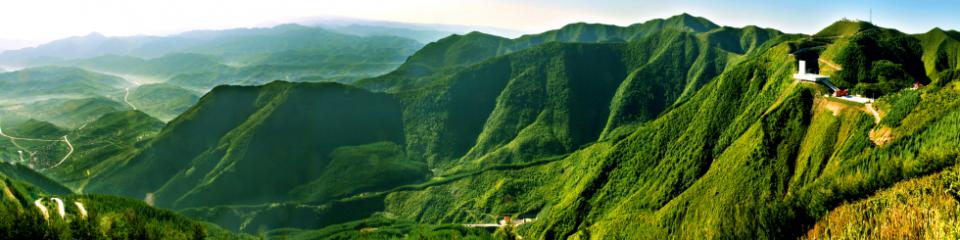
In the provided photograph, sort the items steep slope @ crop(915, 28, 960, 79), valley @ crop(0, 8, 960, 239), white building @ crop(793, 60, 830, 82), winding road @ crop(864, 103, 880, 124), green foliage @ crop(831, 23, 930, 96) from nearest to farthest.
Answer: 1. valley @ crop(0, 8, 960, 239)
2. winding road @ crop(864, 103, 880, 124)
3. green foliage @ crop(831, 23, 930, 96)
4. white building @ crop(793, 60, 830, 82)
5. steep slope @ crop(915, 28, 960, 79)

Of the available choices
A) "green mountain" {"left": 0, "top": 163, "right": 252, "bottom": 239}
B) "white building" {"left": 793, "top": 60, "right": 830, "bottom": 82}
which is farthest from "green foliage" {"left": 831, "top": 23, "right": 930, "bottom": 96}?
"green mountain" {"left": 0, "top": 163, "right": 252, "bottom": 239}

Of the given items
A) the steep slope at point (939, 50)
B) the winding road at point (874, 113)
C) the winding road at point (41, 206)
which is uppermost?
the steep slope at point (939, 50)

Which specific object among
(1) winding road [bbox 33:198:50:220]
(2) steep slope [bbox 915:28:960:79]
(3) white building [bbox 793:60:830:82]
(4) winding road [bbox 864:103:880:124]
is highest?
(2) steep slope [bbox 915:28:960:79]

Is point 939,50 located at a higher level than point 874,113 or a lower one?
higher

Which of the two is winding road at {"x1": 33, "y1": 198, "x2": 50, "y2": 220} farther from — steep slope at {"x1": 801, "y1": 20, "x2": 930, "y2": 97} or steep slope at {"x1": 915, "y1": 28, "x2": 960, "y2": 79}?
steep slope at {"x1": 915, "y1": 28, "x2": 960, "y2": 79}

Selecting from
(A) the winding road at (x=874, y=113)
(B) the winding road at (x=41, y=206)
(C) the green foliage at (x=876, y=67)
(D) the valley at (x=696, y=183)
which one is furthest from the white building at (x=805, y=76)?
(B) the winding road at (x=41, y=206)

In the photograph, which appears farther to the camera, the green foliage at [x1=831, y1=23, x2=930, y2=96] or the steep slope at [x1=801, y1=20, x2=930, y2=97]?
the steep slope at [x1=801, y1=20, x2=930, y2=97]

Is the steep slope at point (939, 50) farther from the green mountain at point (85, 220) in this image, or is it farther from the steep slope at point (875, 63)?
the green mountain at point (85, 220)

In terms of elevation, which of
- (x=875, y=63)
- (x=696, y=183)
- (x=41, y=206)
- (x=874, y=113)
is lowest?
(x=41, y=206)

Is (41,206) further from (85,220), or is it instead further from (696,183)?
(696,183)

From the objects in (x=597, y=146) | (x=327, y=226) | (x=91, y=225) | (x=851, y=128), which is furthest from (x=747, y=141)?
(x=327, y=226)

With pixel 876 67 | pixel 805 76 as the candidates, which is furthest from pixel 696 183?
pixel 876 67

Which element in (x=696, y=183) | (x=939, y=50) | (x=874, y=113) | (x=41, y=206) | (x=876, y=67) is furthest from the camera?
(x=939, y=50)
